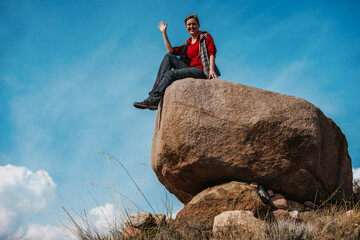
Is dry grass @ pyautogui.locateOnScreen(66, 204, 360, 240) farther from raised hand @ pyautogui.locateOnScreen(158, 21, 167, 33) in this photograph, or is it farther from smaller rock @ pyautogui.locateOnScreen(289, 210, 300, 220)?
raised hand @ pyautogui.locateOnScreen(158, 21, 167, 33)

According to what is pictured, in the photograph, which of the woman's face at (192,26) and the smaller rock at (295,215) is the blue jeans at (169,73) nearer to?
the woman's face at (192,26)

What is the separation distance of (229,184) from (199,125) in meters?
1.04

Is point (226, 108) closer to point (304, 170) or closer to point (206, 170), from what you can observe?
point (206, 170)

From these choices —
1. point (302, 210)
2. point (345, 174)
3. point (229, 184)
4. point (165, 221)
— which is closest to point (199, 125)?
point (229, 184)

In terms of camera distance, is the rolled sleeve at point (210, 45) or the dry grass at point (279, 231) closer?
the dry grass at point (279, 231)

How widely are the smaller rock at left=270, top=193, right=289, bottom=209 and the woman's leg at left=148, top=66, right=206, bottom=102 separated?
2.41m

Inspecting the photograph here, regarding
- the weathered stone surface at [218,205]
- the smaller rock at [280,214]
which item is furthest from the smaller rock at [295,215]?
the weathered stone surface at [218,205]

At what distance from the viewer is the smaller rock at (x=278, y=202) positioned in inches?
205

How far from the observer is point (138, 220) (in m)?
5.18

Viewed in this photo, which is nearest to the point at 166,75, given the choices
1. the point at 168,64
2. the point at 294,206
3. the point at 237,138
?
the point at 168,64

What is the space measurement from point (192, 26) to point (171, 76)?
1.33 m

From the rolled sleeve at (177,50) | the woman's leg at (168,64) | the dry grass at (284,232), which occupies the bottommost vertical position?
the dry grass at (284,232)

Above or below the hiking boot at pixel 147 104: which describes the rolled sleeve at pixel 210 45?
above

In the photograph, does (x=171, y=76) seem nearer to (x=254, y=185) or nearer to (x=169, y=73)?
(x=169, y=73)
